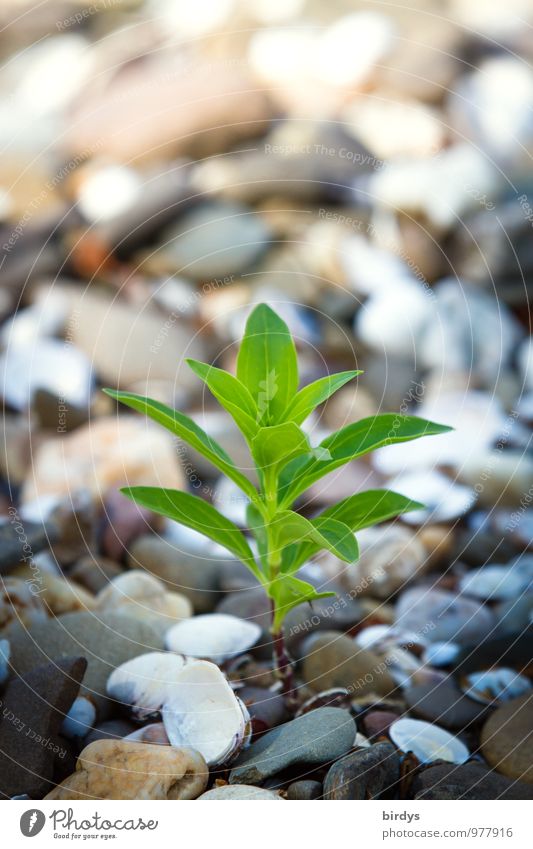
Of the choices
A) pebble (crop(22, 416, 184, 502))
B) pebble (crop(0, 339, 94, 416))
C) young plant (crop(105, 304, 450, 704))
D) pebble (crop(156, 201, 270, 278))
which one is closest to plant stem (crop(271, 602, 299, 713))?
young plant (crop(105, 304, 450, 704))

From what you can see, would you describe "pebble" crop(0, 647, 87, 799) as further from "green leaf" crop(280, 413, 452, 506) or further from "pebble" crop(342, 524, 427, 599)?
"pebble" crop(342, 524, 427, 599)

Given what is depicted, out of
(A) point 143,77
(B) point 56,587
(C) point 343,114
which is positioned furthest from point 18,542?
(C) point 343,114

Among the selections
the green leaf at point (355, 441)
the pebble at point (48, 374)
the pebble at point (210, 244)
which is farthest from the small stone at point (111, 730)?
the pebble at point (210, 244)

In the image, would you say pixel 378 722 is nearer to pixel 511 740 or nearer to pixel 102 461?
pixel 511 740

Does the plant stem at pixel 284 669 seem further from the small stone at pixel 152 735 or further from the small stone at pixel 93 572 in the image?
the small stone at pixel 93 572

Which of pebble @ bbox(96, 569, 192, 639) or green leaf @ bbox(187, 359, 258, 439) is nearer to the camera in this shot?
green leaf @ bbox(187, 359, 258, 439)

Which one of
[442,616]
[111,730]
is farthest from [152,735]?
[442,616]
